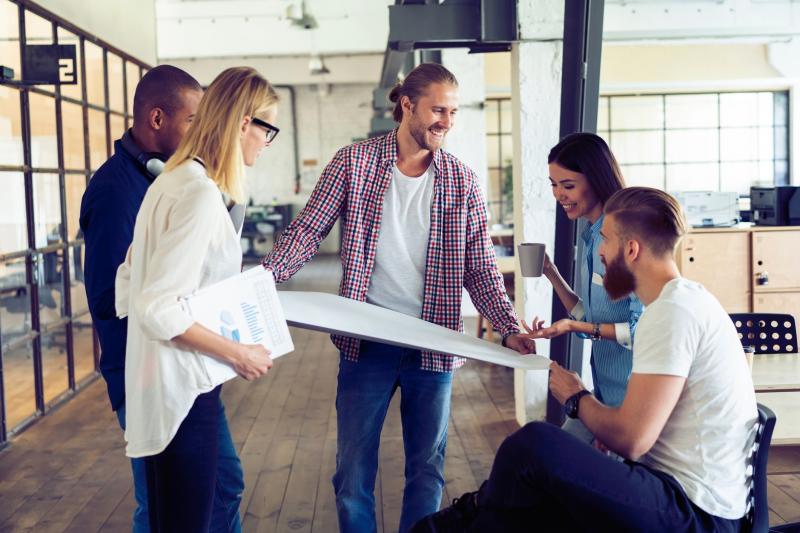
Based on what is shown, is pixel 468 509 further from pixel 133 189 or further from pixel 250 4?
pixel 250 4

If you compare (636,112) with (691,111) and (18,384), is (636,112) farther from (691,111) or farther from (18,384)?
(18,384)

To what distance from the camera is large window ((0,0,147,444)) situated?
436 centimetres

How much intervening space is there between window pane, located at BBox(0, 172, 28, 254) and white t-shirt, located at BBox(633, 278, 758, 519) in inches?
143

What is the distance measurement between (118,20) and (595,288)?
16.6 ft

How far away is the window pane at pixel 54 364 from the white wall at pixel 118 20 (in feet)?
6.31

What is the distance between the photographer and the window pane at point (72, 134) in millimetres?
5195

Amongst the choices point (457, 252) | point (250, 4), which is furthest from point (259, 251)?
point (457, 252)

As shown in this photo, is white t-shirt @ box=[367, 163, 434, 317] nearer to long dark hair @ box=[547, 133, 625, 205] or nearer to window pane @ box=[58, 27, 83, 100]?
long dark hair @ box=[547, 133, 625, 205]

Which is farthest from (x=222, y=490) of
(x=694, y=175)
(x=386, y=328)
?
(x=694, y=175)

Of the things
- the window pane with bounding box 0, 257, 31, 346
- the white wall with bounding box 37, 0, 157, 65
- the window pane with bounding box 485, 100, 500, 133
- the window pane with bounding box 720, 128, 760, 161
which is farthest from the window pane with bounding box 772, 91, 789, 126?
the window pane with bounding box 0, 257, 31, 346

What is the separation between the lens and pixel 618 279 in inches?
71.8

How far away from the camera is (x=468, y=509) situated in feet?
5.86

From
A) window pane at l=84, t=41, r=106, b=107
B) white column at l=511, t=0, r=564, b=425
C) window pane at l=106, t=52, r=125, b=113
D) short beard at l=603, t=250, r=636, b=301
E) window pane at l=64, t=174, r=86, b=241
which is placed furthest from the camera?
window pane at l=106, t=52, r=125, b=113

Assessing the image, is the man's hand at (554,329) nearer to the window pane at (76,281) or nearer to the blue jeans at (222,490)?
the blue jeans at (222,490)
